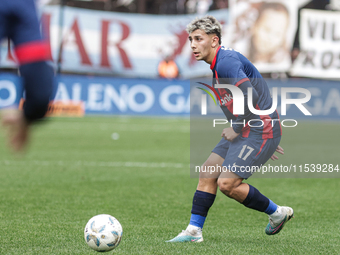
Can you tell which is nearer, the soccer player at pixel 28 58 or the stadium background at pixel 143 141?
the soccer player at pixel 28 58

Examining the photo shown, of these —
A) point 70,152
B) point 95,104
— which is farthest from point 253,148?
point 95,104

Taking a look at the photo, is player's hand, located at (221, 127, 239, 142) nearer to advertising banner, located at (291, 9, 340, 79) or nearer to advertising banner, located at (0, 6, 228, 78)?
advertising banner, located at (0, 6, 228, 78)

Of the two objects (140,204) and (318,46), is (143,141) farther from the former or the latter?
(318,46)

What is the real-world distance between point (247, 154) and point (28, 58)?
9.11 feet

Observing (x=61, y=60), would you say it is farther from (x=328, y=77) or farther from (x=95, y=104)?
(x=328, y=77)

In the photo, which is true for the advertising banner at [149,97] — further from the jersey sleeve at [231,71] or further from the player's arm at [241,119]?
the jersey sleeve at [231,71]

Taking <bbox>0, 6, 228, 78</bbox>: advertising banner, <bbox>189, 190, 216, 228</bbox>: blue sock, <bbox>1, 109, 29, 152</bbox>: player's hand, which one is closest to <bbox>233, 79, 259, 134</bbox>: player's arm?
<bbox>189, 190, 216, 228</bbox>: blue sock

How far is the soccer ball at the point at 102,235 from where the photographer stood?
4.63m

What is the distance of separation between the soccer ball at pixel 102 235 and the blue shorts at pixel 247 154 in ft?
3.92

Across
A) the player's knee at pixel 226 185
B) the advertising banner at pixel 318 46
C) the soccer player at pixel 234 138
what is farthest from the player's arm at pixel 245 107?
the advertising banner at pixel 318 46

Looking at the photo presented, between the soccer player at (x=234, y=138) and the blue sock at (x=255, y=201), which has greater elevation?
the soccer player at (x=234, y=138)

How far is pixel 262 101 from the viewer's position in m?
5.24

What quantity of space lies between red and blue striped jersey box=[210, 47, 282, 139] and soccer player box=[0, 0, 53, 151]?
7.90 ft

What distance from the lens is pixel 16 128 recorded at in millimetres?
2691
